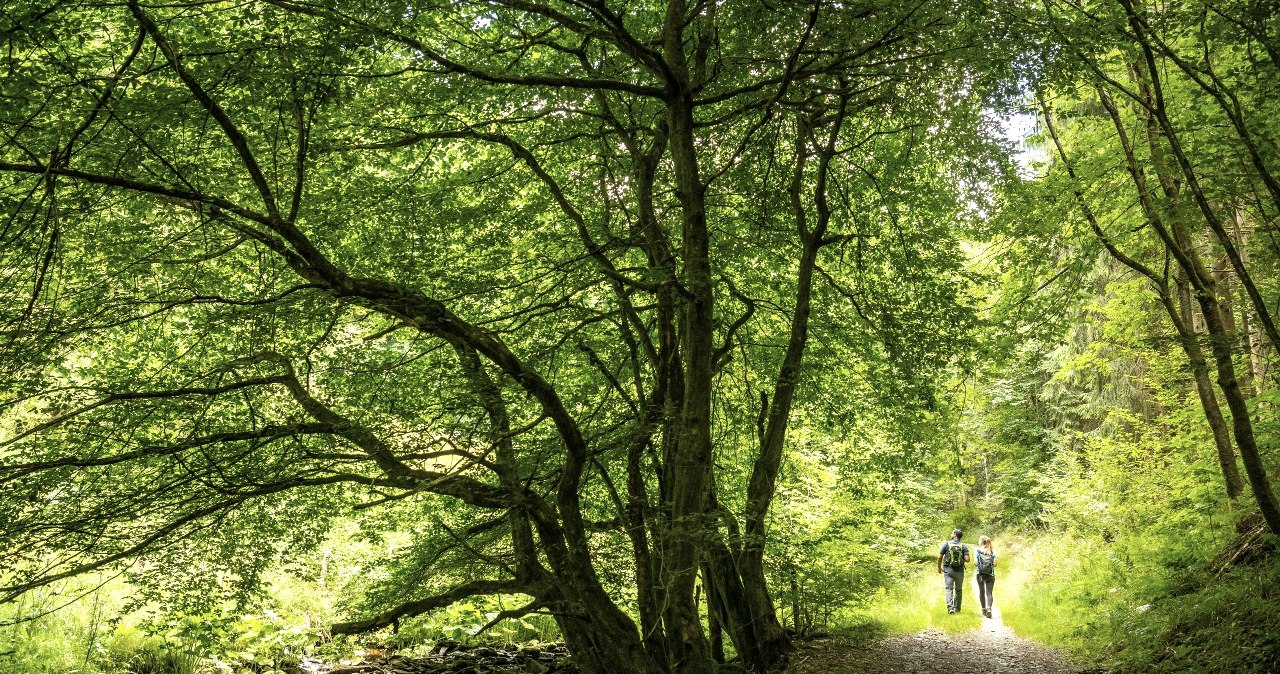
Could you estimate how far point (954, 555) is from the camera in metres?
13.3

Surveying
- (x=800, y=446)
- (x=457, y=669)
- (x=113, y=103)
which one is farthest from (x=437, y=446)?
(x=457, y=669)

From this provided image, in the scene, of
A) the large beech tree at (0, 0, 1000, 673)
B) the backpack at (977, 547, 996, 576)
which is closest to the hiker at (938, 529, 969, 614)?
the backpack at (977, 547, 996, 576)

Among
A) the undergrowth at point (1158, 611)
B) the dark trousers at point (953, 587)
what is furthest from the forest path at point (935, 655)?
the dark trousers at point (953, 587)

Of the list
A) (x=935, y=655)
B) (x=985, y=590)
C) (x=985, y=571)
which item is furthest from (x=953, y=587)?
(x=935, y=655)

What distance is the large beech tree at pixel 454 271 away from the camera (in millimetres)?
5168

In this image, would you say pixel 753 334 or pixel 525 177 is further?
pixel 753 334

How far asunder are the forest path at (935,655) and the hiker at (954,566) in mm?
1476

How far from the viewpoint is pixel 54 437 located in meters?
6.97

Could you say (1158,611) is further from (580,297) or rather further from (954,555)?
(580,297)

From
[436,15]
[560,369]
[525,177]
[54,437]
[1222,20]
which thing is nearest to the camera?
[1222,20]

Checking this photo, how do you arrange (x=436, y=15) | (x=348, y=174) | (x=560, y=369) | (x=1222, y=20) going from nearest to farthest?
(x=1222, y=20), (x=436, y=15), (x=348, y=174), (x=560, y=369)

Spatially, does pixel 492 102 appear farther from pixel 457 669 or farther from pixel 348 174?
pixel 457 669

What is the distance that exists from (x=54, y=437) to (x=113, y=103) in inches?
148

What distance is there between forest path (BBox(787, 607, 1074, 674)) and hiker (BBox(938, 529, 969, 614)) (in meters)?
1.48
